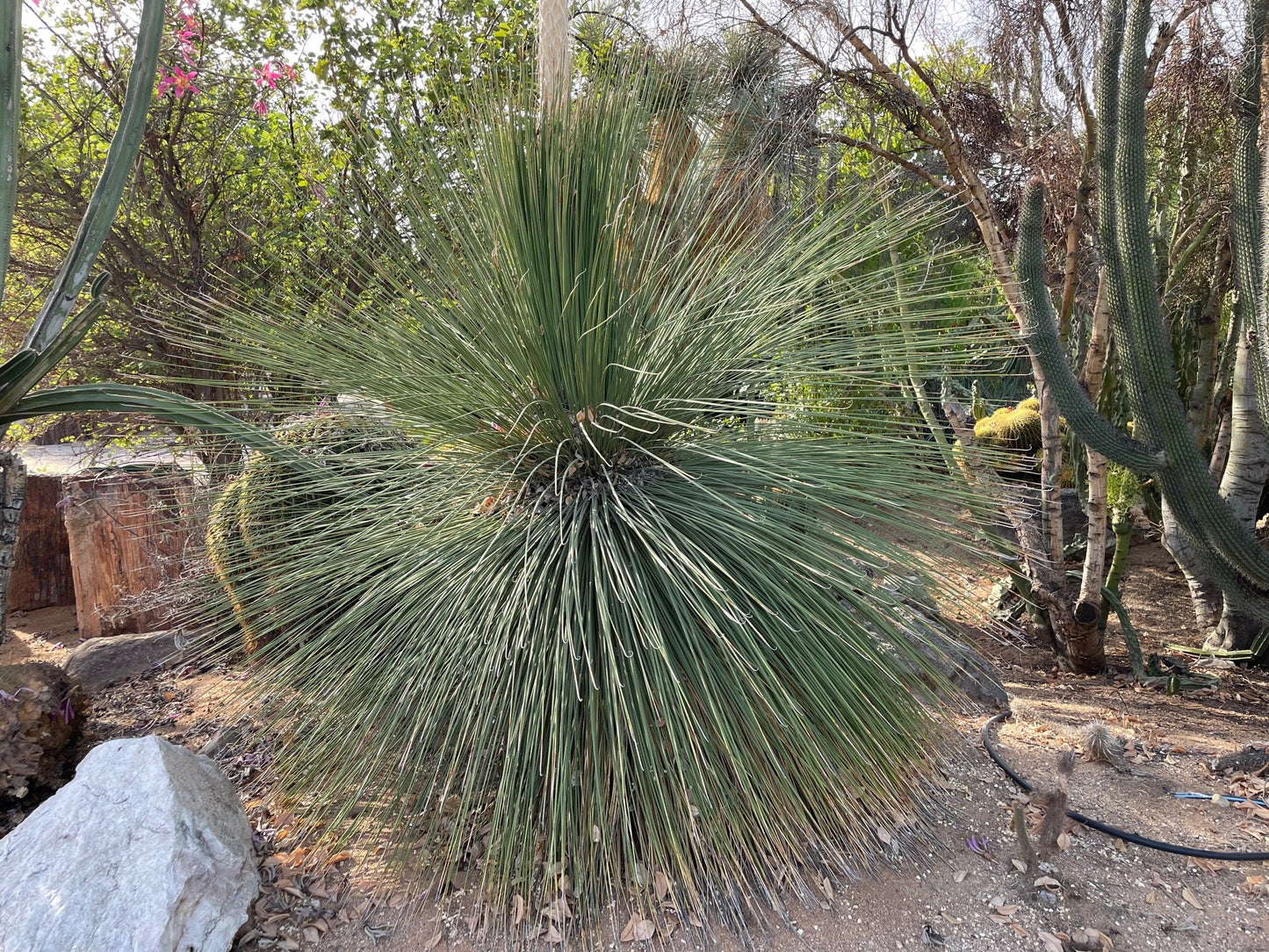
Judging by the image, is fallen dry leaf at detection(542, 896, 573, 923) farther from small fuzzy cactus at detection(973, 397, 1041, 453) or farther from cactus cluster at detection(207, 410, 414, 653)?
small fuzzy cactus at detection(973, 397, 1041, 453)

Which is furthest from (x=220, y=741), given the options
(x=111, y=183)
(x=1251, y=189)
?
(x=1251, y=189)

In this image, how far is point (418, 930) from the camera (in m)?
1.85

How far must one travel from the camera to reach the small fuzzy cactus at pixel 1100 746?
8.57 ft

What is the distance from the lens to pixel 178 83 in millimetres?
3656

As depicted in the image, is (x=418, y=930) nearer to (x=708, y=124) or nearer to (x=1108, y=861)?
(x=1108, y=861)

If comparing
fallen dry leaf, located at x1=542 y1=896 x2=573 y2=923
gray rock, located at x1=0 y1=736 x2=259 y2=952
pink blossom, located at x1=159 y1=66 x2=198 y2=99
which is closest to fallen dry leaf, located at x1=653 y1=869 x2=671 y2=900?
fallen dry leaf, located at x1=542 y1=896 x2=573 y2=923

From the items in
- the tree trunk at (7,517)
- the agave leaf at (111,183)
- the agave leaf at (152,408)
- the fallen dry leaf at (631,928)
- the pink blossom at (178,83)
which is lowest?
the fallen dry leaf at (631,928)

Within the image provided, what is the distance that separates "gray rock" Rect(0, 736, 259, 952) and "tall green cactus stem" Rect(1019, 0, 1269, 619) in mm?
3294

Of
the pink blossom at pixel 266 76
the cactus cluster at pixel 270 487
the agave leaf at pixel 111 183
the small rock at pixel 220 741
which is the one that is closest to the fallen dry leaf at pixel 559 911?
the cactus cluster at pixel 270 487

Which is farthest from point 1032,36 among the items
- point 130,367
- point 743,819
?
point 130,367

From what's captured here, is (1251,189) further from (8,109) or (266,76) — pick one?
(266,76)

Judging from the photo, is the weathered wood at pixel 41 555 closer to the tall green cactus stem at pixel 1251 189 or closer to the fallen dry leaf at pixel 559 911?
the fallen dry leaf at pixel 559 911

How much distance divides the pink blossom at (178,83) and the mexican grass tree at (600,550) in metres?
2.40

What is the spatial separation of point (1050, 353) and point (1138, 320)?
17.7 inches
